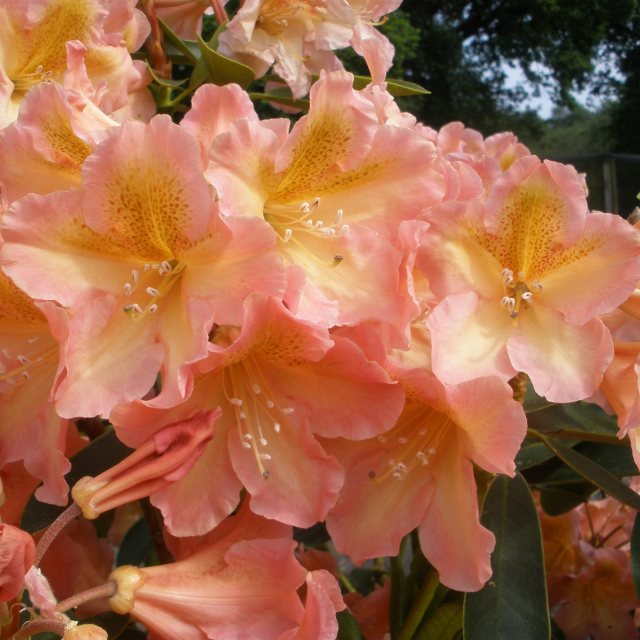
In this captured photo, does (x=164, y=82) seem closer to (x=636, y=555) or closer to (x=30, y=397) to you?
(x=30, y=397)

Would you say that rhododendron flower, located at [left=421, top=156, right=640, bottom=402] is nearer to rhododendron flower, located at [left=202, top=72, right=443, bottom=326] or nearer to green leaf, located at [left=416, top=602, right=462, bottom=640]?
rhododendron flower, located at [left=202, top=72, right=443, bottom=326]

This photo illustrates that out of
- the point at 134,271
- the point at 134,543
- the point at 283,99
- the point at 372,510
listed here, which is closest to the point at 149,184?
the point at 134,271

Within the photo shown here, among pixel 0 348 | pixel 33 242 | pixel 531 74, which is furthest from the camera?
pixel 531 74

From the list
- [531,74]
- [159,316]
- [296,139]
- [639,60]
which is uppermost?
[296,139]

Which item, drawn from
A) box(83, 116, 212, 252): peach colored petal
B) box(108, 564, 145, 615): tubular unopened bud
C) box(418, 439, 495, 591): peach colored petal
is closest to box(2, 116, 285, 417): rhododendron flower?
box(83, 116, 212, 252): peach colored petal

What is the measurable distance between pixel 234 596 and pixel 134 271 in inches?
9.1

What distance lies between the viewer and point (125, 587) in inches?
22.0

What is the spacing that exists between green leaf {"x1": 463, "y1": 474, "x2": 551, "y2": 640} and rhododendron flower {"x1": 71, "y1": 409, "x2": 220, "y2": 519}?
30 cm

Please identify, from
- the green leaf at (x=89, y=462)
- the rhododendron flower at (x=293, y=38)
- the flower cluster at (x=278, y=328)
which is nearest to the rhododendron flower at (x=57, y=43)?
the flower cluster at (x=278, y=328)

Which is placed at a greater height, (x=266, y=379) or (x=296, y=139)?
(x=296, y=139)

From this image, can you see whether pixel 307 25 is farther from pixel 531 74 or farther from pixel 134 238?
pixel 531 74

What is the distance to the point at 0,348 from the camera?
0.65 m

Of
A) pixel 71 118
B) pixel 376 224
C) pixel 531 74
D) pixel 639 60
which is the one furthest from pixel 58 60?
pixel 531 74

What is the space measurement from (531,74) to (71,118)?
38.2ft
